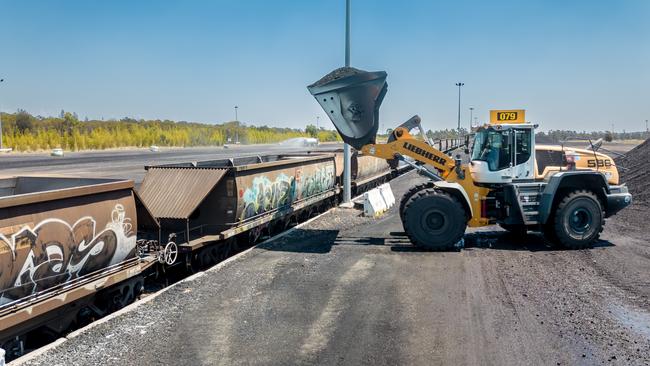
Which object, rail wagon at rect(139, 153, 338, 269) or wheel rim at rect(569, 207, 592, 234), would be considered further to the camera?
wheel rim at rect(569, 207, 592, 234)

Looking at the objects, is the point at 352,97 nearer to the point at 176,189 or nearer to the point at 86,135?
the point at 176,189

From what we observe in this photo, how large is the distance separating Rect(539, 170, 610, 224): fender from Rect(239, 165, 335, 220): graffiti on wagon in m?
6.50

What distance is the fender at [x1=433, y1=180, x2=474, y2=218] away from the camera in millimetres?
12172

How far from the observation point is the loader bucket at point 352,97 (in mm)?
11953

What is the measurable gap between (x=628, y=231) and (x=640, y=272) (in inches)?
190

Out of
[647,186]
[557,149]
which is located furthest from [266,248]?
[647,186]

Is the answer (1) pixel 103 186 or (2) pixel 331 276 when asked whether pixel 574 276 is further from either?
(1) pixel 103 186

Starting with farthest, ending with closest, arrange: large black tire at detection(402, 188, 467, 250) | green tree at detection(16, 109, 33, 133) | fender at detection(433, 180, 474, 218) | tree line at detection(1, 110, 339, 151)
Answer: green tree at detection(16, 109, 33, 133), tree line at detection(1, 110, 339, 151), fender at detection(433, 180, 474, 218), large black tire at detection(402, 188, 467, 250)

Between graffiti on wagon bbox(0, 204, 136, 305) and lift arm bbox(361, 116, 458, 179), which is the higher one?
lift arm bbox(361, 116, 458, 179)

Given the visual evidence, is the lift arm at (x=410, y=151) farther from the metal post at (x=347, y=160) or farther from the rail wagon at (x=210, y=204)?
the metal post at (x=347, y=160)

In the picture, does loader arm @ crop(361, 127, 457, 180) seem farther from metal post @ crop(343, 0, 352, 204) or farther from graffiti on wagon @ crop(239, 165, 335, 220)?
metal post @ crop(343, 0, 352, 204)

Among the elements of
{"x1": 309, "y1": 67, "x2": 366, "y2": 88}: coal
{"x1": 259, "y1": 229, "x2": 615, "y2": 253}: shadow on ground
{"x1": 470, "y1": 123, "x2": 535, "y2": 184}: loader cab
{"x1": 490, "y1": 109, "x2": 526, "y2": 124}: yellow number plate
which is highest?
{"x1": 309, "y1": 67, "x2": 366, "y2": 88}: coal

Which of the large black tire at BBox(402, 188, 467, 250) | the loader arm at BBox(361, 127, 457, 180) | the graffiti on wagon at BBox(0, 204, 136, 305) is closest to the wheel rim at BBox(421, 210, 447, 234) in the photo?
the large black tire at BBox(402, 188, 467, 250)

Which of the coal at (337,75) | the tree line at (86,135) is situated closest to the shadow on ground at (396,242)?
the coal at (337,75)
